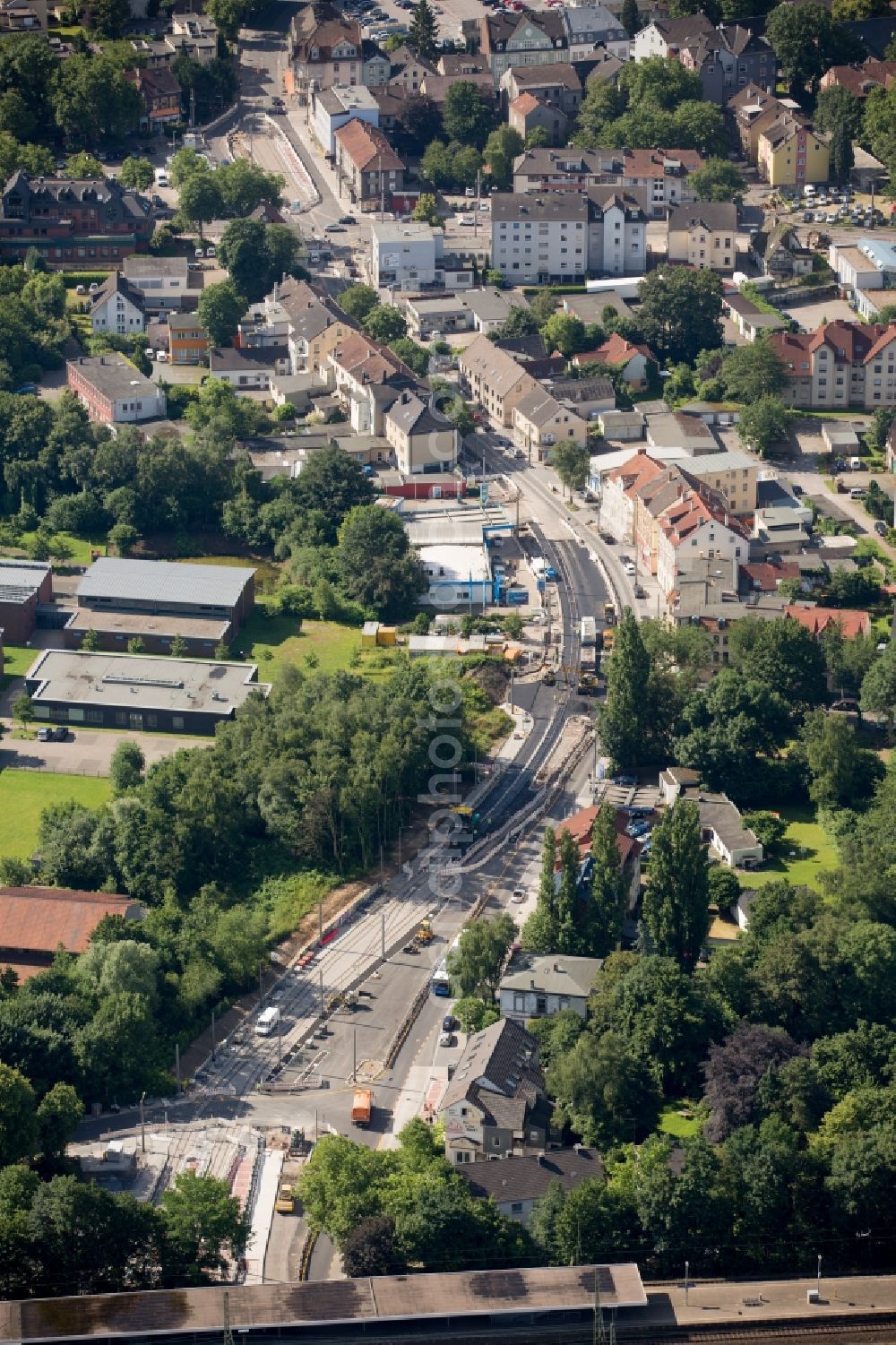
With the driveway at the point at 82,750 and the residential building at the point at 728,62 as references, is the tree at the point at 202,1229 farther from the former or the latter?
the residential building at the point at 728,62

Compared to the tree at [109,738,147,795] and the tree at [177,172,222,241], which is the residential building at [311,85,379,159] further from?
the tree at [109,738,147,795]

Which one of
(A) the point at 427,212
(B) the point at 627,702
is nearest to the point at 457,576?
(B) the point at 627,702

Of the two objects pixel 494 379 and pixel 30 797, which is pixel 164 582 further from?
pixel 494 379

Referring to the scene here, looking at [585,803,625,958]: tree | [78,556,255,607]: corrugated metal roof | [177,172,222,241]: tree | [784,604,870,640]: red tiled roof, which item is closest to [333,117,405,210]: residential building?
[177,172,222,241]: tree

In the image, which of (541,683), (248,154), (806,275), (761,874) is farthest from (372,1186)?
(248,154)

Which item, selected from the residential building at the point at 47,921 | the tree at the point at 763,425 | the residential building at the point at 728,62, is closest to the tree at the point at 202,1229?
the residential building at the point at 47,921

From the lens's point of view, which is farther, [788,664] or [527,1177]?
[788,664]
